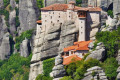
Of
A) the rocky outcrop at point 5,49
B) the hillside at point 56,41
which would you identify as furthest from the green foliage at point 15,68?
the rocky outcrop at point 5,49

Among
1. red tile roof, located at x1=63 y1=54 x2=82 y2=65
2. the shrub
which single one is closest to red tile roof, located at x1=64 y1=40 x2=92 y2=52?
red tile roof, located at x1=63 y1=54 x2=82 y2=65

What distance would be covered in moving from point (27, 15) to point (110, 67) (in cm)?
4133

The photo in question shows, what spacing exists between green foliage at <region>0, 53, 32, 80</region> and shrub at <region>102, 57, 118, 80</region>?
3130cm

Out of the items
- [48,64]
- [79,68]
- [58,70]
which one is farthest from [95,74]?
[48,64]

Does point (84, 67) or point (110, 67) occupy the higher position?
point (110, 67)

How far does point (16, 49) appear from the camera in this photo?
138m

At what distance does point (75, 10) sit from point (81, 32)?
145 inches

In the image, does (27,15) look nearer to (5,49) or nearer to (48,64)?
(5,49)

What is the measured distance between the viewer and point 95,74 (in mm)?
95000

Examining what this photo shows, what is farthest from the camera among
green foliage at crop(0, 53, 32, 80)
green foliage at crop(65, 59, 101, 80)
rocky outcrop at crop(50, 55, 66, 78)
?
green foliage at crop(0, 53, 32, 80)

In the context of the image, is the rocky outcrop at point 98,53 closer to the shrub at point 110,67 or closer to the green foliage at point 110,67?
the green foliage at point 110,67

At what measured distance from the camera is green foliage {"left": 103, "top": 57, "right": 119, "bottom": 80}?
9550 centimetres

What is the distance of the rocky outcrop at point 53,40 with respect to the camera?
113m

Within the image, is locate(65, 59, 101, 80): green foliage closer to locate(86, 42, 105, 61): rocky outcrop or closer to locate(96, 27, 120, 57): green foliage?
locate(86, 42, 105, 61): rocky outcrop
